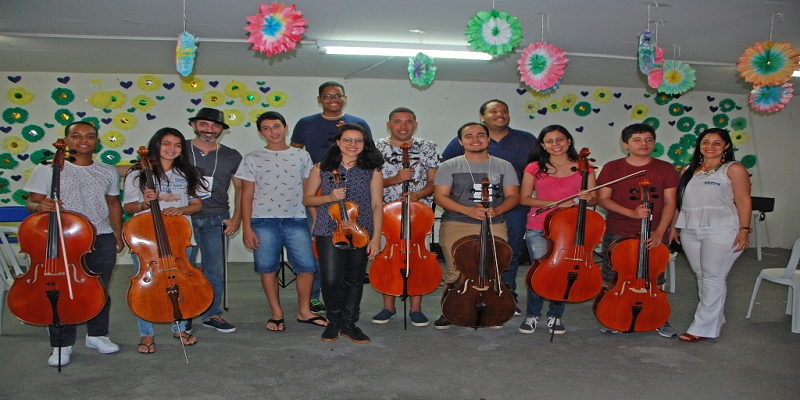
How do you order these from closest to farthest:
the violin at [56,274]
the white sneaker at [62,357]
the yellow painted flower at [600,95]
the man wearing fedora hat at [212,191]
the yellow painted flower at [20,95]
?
the violin at [56,274] < the white sneaker at [62,357] < the man wearing fedora hat at [212,191] < the yellow painted flower at [20,95] < the yellow painted flower at [600,95]

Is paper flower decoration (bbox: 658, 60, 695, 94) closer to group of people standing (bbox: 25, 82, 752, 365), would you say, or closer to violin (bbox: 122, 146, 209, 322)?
group of people standing (bbox: 25, 82, 752, 365)

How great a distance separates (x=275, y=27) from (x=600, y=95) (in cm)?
597

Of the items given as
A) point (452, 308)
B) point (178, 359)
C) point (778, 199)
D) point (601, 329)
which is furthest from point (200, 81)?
point (778, 199)

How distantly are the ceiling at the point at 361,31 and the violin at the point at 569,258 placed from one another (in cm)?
155

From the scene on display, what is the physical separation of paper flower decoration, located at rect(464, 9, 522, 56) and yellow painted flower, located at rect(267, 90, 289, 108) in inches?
167

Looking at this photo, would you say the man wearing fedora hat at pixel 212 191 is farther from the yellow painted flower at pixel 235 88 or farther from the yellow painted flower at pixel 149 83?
the yellow painted flower at pixel 149 83

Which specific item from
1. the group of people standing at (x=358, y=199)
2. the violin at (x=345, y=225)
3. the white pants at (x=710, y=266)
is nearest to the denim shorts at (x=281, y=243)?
the group of people standing at (x=358, y=199)

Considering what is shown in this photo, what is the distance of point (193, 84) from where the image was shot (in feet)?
23.2


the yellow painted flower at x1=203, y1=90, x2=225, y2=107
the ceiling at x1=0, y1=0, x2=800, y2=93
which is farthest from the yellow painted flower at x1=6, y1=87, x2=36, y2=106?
the yellow painted flower at x1=203, y1=90, x2=225, y2=107

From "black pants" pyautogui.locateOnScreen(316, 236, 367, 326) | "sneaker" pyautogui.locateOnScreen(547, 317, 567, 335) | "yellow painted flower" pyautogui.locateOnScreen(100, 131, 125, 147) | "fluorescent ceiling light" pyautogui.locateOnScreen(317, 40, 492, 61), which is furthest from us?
"yellow painted flower" pyautogui.locateOnScreen(100, 131, 125, 147)

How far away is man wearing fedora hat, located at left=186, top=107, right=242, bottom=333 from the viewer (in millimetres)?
3826

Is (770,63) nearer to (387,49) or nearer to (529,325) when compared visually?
(529,325)

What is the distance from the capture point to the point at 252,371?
10.7 feet

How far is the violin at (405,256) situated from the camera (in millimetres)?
3648
